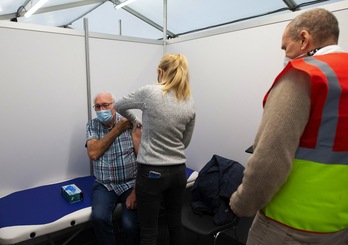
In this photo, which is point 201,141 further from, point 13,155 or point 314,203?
point 314,203

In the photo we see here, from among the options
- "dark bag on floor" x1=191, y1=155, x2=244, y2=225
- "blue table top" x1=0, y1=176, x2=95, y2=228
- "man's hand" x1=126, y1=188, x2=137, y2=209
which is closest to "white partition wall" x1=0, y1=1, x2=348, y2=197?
"blue table top" x1=0, y1=176, x2=95, y2=228

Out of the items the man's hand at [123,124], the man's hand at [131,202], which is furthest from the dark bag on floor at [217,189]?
the man's hand at [123,124]

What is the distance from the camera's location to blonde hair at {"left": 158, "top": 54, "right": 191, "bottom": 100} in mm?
1392

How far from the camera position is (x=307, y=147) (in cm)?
76

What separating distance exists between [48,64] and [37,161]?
0.74 metres

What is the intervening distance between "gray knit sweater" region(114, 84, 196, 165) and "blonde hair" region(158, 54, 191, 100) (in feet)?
0.10

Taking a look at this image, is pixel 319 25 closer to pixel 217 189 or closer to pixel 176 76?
pixel 176 76

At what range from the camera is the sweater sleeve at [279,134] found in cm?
73

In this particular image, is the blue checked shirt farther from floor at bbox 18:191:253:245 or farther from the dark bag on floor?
floor at bbox 18:191:253:245

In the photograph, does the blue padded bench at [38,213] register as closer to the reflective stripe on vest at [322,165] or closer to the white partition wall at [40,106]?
the white partition wall at [40,106]

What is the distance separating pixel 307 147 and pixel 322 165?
6 cm

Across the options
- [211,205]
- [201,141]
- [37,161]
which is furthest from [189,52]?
[37,161]

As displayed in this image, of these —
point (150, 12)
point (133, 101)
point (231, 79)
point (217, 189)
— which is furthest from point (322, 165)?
point (150, 12)

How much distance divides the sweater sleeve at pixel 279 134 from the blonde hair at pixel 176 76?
65 cm
